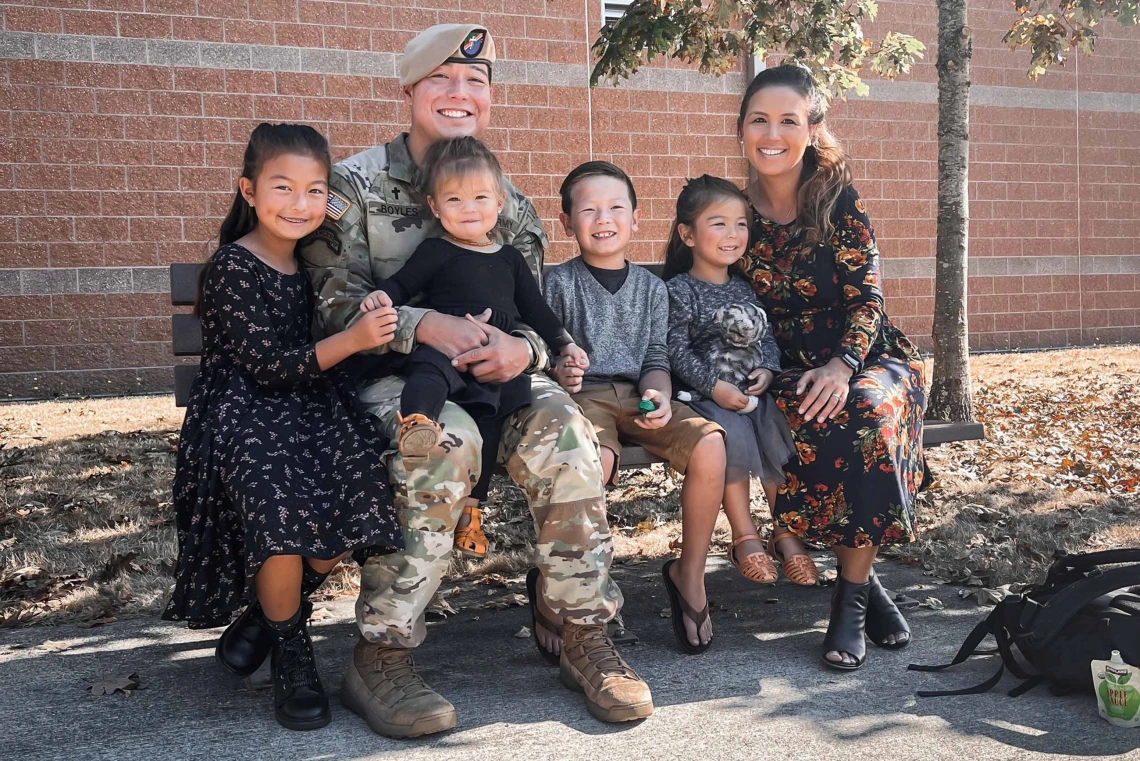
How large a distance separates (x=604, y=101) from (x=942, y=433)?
23.6ft

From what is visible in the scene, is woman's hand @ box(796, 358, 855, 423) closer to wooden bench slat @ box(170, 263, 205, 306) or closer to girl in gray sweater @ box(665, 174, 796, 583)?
girl in gray sweater @ box(665, 174, 796, 583)

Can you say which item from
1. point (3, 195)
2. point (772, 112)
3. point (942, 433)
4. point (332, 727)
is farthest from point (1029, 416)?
point (3, 195)

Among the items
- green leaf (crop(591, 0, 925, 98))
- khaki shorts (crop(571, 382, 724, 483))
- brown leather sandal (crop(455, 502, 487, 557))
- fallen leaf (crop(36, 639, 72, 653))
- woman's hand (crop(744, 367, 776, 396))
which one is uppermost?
green leaf (crop(591, 0, 925, 98))

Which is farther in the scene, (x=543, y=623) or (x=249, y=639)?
(x=543, y=623)

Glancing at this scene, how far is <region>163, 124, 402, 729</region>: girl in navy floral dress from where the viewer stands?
2584 millimetres

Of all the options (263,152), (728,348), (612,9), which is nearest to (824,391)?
(728,348)

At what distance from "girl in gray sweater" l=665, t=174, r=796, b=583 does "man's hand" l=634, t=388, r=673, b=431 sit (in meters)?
0.16

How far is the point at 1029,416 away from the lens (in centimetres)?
722

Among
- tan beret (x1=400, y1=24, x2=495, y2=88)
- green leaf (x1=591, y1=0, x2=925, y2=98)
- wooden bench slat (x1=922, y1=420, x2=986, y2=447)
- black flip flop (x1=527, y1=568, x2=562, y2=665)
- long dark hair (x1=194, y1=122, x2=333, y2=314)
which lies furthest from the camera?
green leaf (x1=591, y1=0, x2=925, y2=98)

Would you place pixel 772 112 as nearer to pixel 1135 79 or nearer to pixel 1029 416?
pixel 1029 416

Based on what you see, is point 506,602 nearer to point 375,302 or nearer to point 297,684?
point 297,684

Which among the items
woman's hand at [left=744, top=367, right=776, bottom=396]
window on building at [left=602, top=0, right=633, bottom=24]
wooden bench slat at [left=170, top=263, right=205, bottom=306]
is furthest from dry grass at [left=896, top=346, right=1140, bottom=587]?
window on building at [left=602, top=0, right=633, bottom=24]

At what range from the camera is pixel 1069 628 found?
2.64 meters

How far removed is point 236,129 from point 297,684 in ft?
24.7
